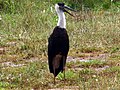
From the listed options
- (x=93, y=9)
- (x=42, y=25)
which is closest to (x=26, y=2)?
(x=42, y=25)

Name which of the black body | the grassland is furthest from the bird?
the grassland

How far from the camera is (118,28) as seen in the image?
13.4 meters

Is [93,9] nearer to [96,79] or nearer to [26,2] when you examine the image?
[26,2]

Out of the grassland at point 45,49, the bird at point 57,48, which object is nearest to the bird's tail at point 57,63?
the bird at point 57,48

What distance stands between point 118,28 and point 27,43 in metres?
2.56

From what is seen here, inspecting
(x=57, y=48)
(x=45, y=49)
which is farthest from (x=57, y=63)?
(x=45, y=49)

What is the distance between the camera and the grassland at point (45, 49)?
8.70 meters

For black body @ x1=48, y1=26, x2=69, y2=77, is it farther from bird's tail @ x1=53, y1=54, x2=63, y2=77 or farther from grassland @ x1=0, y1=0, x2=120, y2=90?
grassland @ x1=0, y1=0, x2=120, y2=90

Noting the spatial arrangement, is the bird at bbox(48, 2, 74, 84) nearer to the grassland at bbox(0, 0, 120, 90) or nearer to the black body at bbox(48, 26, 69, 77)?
the black body at bbox(48, 26, 69, 77)

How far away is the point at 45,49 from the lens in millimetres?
11562

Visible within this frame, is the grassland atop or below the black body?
below

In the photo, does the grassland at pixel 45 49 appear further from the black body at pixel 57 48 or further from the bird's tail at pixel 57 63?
the black body at pixel 57 48

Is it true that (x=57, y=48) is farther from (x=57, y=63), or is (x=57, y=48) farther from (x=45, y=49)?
(x=45, y=49)

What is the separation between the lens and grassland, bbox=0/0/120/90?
8.70 metres
